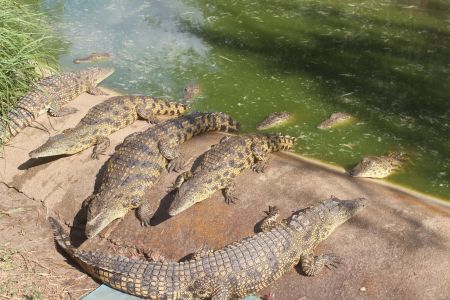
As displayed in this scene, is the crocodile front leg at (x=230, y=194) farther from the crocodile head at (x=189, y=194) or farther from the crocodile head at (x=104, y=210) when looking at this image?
the crocodile head at (x=104, y=210)

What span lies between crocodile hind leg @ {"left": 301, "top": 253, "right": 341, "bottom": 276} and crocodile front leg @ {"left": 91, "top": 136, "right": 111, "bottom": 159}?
2.80 meters

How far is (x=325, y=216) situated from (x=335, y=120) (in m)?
2.09

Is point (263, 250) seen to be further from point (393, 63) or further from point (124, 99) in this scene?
point (393, 63)

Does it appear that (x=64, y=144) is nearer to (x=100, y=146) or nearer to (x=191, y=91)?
(x=100, y=146)

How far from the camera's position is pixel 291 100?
695cm

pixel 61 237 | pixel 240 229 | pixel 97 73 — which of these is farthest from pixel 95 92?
pixel 240 229

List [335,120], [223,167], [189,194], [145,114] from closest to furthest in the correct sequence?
1. [189,194]
2. [223,167]
3. [335,120]
4. [145,114]

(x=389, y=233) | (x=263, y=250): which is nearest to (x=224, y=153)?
(x=263, y=250)

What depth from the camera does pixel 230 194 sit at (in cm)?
505

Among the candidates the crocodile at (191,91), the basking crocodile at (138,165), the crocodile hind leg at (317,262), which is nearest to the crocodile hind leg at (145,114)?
the basking crocodile at (138,165)

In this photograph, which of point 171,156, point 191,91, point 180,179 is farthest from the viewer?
point 191,91

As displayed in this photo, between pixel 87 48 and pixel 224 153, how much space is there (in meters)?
4.63

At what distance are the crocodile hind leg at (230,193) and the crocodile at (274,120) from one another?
1.45 metres

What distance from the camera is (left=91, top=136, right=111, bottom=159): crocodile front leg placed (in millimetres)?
5950
